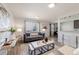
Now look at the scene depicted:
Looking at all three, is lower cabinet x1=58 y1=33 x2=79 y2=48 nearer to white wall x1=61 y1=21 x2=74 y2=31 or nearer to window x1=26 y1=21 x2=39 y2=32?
white wall x1=61 y1=21 x2=74 y2=31

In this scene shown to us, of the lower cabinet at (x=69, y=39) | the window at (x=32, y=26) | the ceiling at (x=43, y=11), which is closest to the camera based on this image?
the ceiling at (x=43, y=11)

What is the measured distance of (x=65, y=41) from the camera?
231 cm

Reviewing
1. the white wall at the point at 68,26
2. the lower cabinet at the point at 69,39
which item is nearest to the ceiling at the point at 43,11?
the white wall at the point at 68,26

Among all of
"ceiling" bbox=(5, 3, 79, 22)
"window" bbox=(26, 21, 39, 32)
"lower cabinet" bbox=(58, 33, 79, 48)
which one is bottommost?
"lower cabinet" bbox=(58, 33, 79, 48)

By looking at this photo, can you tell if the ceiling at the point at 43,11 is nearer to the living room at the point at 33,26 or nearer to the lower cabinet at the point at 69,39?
the living room at the point at 33,26

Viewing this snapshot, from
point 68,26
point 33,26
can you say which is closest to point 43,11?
point 33,26

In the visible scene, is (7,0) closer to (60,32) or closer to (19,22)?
(19,22)

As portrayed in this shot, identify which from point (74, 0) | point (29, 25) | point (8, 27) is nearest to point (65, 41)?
point (29, 25)

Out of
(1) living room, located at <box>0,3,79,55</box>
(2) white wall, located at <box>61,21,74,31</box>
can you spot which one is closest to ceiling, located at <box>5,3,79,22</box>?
(1) living room, located at <box>0,3,79,55</box>

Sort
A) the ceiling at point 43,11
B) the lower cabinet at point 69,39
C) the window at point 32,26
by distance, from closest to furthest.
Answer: the ceiling at point 43,11
the window at point 32,26
the lower cabinet at point 69,39

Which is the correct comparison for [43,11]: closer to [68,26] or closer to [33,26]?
[33,26]

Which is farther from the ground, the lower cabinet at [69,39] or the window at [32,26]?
the window at [32,26]

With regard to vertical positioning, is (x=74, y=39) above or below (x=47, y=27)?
below

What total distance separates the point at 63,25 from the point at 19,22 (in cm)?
167
